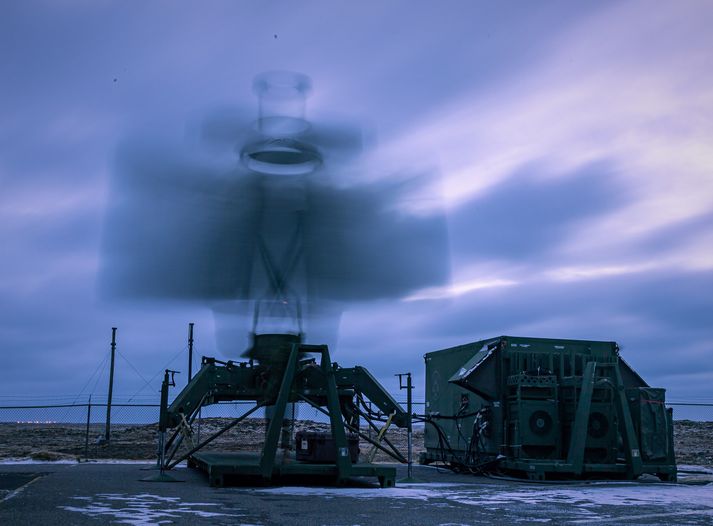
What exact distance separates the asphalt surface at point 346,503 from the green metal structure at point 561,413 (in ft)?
3.88

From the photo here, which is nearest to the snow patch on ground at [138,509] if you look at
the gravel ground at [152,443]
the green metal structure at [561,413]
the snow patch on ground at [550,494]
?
the snow patch on ground at [550,494]

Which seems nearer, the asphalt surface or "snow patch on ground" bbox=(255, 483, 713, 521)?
the asphalt surface

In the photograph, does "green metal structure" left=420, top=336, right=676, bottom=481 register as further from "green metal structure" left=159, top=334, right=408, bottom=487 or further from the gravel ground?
the gravel ground

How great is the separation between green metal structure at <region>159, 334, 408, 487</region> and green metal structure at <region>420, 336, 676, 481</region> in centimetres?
290

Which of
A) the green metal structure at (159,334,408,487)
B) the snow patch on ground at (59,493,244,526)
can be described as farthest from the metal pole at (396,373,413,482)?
the snow patch on ground at (59,493,244,526)

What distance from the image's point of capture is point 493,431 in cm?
1997

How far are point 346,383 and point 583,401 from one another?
5.72m

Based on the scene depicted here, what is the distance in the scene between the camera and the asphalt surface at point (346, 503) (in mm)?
10875

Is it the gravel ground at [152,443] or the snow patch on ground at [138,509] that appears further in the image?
the gravel ground at [152,443]

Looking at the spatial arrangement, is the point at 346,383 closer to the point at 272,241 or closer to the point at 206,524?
the point at 272,241

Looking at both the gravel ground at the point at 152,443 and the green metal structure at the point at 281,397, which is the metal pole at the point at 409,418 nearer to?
the green metal structure at the point at 281,397

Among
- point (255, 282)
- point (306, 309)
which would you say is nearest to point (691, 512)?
point (306, 309)

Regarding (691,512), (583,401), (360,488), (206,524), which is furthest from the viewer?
(583,401)

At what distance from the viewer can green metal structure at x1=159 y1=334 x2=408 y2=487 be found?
15961mm
